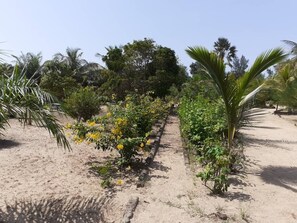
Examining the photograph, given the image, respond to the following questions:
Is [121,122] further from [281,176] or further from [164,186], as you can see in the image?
[281,176]

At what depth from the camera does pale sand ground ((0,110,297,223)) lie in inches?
156

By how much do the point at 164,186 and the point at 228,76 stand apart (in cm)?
247

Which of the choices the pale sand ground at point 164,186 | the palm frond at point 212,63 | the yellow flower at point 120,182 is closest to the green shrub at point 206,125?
the pale sand ground at point 164,186

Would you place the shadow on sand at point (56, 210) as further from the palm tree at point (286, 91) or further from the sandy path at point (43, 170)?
the palm tree at point (286, 91)

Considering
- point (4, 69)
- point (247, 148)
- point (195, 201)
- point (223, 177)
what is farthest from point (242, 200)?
point (247, 148)

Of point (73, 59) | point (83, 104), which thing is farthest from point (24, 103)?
point (73, 59)

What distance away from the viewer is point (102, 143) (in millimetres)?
5918

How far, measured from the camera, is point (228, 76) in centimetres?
605

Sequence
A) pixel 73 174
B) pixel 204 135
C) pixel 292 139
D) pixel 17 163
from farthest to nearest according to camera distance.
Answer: pixel 292 139 < pixel 204 135 < pixel 17 163 < pixel 73 174

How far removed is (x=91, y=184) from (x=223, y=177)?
6.49ft

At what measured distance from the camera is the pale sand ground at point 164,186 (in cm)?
397

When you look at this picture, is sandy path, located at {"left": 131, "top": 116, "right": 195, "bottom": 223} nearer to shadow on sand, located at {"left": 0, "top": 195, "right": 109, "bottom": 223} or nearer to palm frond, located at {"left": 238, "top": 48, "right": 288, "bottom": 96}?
shadow on sand, located at {"left": 0, "top": 195, "right": 109, "bottom": 223}

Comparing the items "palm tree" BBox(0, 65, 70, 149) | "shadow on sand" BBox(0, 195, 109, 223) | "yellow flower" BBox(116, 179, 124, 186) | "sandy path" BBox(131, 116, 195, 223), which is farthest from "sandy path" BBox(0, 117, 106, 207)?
"palm tree" BBox(0, 65, 70, 149)

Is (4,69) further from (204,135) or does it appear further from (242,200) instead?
(204,135)
